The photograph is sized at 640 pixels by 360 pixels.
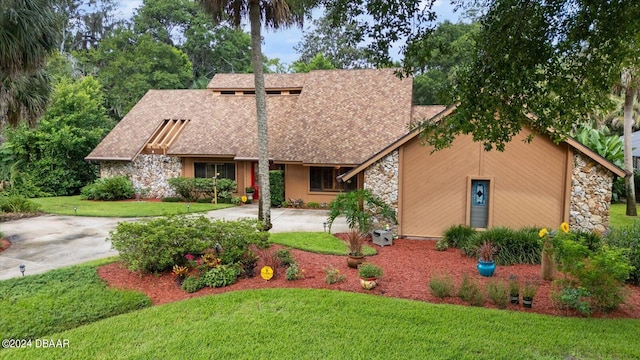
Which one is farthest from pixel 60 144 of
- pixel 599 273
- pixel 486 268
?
pixel 599 273

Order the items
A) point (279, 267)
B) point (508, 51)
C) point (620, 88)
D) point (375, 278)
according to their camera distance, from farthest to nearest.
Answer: point (620, 88) < point (279, 267) < point (375, 278) < point (508, 51)

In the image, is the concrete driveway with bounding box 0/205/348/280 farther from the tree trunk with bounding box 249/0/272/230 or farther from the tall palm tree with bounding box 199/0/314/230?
the tall palm tree with bounding box 199/0/314/230

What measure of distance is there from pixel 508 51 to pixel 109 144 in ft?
69.9

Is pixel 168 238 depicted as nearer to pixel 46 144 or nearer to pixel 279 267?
pixel 279 267

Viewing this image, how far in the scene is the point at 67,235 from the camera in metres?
12.6

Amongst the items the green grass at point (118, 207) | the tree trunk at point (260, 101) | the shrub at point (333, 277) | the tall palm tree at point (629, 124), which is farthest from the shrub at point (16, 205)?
the tall palm tree at point (629, 124)

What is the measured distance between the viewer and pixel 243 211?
17.2 metres

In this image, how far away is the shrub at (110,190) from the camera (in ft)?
66.8

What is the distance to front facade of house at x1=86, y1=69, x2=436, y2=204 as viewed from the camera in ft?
60.5

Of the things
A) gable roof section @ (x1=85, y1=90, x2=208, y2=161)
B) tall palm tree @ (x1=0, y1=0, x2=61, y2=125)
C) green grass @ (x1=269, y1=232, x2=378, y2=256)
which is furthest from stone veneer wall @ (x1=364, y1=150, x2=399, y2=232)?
gable roof section @ (x1=85, y1=90, x2=208, y2=161)

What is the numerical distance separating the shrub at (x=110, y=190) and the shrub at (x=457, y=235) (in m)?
16.7

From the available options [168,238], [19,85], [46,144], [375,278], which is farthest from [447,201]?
[46,144]

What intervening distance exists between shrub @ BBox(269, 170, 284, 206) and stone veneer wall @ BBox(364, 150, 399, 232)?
698 cm

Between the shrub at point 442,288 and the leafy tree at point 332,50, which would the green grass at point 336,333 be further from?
the leafy tree at point 332,50
